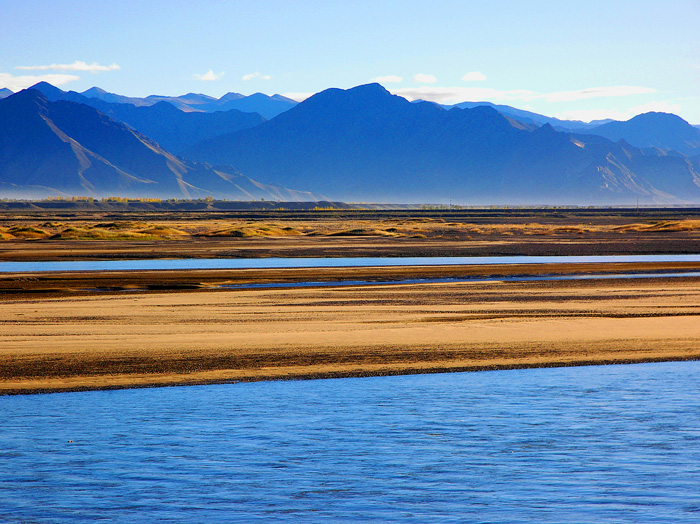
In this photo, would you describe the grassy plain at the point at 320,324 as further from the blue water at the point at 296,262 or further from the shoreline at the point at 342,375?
the blue water at the point at 296,262

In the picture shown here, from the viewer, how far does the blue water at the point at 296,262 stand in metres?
33.7

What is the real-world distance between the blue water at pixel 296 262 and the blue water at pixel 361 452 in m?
22.0

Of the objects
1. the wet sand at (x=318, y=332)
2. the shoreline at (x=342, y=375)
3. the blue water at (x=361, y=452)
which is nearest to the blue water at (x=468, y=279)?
the wet sand at (x=318, y=332)

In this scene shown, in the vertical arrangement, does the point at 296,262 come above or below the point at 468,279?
below

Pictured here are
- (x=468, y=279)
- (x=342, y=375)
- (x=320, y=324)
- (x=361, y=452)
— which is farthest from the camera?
(x=468, y=279)

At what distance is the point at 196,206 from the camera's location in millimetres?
157875

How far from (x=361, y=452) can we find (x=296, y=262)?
2761 centimetres

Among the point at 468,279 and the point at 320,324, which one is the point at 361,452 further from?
the point at 468,279

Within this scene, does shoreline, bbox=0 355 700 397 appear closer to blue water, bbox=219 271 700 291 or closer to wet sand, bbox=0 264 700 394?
wet sand, bbox=0 264 700 394

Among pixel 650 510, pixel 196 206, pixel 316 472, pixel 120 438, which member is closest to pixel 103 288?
pixel 120 438

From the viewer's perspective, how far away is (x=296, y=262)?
3691cm

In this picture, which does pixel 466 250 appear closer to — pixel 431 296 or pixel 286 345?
pixel 431 296

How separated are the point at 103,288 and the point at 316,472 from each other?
18.2m

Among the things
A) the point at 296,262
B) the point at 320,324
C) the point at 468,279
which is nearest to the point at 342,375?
the point at 320,324
